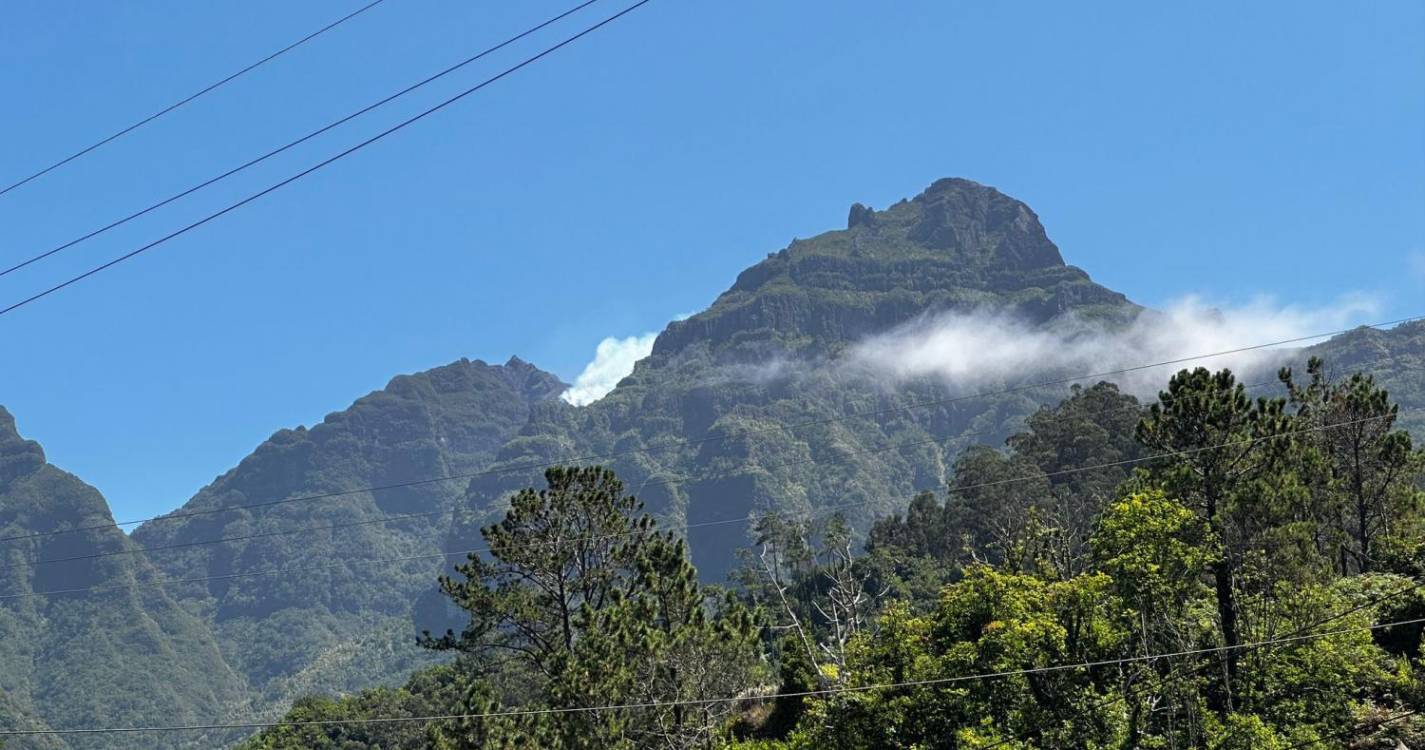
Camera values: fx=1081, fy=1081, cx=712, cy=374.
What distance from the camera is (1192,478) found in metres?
31.3

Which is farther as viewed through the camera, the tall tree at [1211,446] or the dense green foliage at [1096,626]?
the tall tree at [1211,446]

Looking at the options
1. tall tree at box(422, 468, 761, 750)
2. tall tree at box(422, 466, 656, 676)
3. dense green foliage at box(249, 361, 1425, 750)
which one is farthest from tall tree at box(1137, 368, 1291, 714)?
tall tree at box(422, 466, 656, 676)

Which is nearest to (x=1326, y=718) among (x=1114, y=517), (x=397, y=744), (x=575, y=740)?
(x=1114, y=517)

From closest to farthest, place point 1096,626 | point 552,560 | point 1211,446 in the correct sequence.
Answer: point 1096,626 < point 1211,446 < point 552,560

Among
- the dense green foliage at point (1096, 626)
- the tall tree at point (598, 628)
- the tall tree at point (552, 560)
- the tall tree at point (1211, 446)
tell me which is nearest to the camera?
the dense green foliage at point (1096, 626)

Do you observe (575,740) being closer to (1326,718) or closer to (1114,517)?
(1114,517)

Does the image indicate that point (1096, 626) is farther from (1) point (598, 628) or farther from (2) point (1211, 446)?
(1) point (598, 628)

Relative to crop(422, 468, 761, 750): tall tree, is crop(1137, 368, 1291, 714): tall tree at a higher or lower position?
higher

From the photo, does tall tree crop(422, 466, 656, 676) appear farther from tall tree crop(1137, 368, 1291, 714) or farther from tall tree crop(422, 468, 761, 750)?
tall tree crop(1137, 368, 1291, 714)

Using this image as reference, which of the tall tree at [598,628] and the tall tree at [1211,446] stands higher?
the tall tree at [1211,446]

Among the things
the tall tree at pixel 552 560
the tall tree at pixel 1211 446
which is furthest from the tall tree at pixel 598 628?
the tall tree at pixel 1211 446

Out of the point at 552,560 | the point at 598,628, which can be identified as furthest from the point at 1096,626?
the point at 552,560

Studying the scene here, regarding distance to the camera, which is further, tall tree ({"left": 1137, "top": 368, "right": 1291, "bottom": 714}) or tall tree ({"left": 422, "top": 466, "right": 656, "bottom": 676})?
tall tree ({"left": 422, "top": 466, "right": 656, "bottom": 676})

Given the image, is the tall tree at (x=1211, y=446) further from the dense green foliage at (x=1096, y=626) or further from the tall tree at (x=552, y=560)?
the tall tree at (x=552, y=560)
